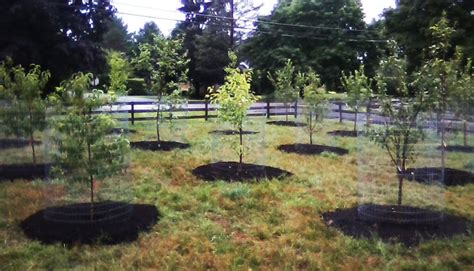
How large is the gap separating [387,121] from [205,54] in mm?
34800

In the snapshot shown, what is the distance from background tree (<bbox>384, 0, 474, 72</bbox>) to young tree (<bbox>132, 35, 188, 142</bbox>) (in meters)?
13.4

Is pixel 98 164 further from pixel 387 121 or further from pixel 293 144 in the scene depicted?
pixel 293 144

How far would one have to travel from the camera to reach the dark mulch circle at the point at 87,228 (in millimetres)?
6188

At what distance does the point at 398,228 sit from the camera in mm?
6840

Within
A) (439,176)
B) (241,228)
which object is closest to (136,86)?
(439,176)

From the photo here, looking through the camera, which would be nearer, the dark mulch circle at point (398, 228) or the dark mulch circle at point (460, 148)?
the dark mulch circle at point (398, 228)

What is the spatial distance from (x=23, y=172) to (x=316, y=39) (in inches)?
→ 1326

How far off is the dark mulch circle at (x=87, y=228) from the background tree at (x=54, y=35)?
1619 cm

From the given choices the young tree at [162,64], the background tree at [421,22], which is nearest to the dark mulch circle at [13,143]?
the young tree at [162,64]

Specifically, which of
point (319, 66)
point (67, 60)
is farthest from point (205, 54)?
point (67, 60)

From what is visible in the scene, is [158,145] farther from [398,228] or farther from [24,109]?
[398,228]

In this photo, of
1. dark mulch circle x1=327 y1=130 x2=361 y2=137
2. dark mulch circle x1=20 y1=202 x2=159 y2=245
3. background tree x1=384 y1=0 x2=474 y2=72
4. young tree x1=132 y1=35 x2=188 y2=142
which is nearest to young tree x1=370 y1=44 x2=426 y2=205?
dark mulch circle x1=20 y1=202 x2=159 y2=245

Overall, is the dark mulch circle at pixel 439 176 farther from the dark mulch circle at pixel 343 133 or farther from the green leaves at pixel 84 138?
the dark mulch circle at pixel 343 133

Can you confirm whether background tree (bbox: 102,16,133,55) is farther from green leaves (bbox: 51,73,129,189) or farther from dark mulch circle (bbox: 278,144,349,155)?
green leaves (bbox: 51,73,129,189)
